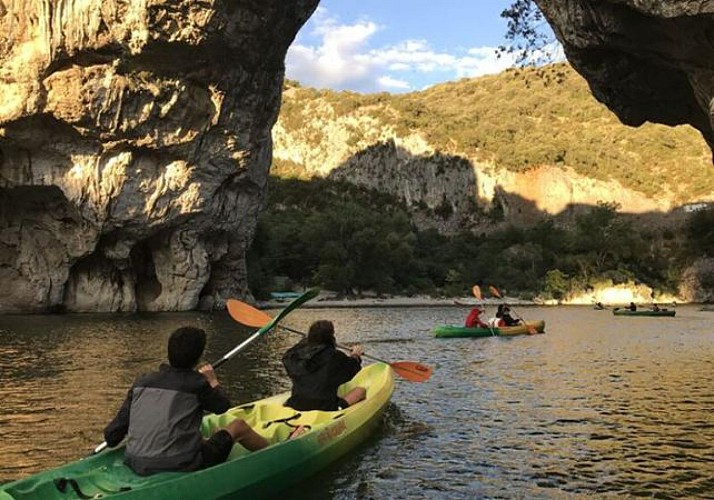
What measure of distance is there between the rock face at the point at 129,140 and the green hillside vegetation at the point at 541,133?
2050 inches

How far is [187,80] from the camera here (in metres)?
35.8

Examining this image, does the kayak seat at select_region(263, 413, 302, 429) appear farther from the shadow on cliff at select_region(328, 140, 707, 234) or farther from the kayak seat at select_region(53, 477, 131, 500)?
the shadow on cliff at select_region(328, 140, 707, 234)

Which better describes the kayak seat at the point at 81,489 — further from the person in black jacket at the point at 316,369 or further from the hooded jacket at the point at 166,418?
the person in black jacket at the point at 316,369

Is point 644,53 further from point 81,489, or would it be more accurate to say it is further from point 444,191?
point 444,191

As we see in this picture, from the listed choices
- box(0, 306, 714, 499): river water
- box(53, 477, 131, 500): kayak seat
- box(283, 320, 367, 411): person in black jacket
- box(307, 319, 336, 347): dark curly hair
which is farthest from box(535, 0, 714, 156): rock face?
box(53, 477, 131, 500): kayak seat

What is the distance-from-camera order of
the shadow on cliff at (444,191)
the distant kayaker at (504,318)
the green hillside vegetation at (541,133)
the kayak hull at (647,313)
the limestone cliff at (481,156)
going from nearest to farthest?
1. the distant kayaker at (504,318)
2. the kayak hull at (647,313)
3. the limestone cliff at (481,156)
4. the green hillside vegetation at (541,133)
5. the shadow on cliff at (444,191)

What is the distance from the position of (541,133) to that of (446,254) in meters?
40.4

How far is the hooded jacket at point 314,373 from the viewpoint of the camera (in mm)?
8102

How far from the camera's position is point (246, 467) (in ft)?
20.1

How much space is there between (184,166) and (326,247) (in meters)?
23.8

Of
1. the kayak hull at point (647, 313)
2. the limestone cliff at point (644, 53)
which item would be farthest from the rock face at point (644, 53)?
the kayak hull at point (647, 313)

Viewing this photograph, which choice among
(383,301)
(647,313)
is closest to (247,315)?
(647,313)

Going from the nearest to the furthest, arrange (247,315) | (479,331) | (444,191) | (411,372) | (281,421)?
(281,421)
(247,315)
(411,372)
(479,331)
(444,191)

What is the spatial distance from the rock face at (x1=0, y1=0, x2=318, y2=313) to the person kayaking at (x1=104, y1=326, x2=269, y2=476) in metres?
30.1
